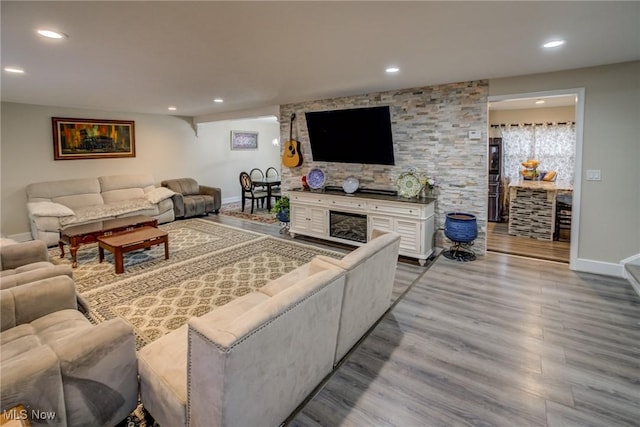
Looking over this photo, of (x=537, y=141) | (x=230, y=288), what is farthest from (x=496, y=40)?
(x=537, y=141)

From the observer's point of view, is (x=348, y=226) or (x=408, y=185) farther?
(x=348, y=226)

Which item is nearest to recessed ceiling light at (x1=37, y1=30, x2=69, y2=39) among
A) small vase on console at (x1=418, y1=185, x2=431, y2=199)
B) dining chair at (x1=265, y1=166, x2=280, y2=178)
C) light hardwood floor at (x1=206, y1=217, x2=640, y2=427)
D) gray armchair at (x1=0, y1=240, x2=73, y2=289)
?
gray armchair at (x1=0, y1=240, x2=73, y2=289)

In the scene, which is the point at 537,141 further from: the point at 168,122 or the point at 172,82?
the point at 168,122

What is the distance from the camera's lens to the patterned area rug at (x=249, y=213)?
7223mm

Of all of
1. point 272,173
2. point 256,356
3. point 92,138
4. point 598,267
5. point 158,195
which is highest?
point 92,138

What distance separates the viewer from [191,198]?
740 centimetres

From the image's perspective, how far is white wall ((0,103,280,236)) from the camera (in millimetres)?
5734

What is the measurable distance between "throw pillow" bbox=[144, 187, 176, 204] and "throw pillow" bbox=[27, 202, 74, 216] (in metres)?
1.39

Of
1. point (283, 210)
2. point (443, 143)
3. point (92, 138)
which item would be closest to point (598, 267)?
point (443, 143)

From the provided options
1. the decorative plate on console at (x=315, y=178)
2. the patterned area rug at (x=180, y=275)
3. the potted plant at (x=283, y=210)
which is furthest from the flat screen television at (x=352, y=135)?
the patterned area rug at (x=180, y=275)

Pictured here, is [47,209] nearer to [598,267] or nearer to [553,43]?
[553,43]

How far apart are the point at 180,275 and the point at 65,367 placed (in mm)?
2630

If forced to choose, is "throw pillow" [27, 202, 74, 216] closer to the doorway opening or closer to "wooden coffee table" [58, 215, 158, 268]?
"wooden coffee table" [58, 215, 158, 268]

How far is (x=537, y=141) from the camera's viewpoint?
6.61 metres
